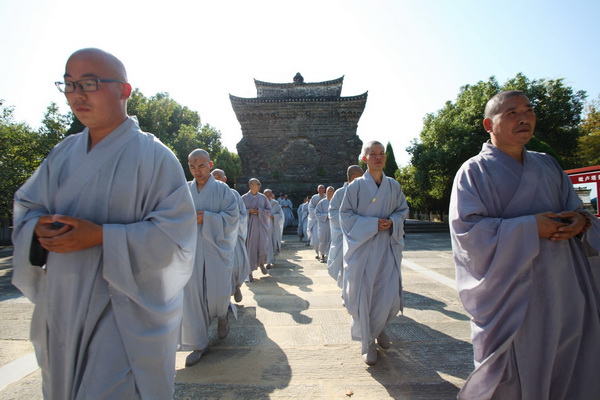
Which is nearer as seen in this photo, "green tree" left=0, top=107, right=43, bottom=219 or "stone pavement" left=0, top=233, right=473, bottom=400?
"stone pavement" left=0, top=233, right=473, bottom=400

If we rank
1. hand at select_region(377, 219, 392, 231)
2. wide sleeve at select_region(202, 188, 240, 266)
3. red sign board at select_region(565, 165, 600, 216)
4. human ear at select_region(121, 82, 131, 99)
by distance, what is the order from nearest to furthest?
human ear at select_region(121, 82, 131, 99), hand at select_region(377, 219, 392, 231), wide sleeve at select_region(202, 188, 240, 266), red sign board at select_region(565, 165, 600, 216)

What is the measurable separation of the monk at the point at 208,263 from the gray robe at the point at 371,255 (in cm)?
131

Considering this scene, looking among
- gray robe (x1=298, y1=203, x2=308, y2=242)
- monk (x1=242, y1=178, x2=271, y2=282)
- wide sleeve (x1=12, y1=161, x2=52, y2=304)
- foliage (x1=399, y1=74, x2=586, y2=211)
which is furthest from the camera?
foliage (x1=399, y1=74, x2=586, y2=211)

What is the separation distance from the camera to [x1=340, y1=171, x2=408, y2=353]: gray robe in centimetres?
343

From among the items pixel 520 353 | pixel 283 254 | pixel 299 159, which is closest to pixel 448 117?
pixel 299 159

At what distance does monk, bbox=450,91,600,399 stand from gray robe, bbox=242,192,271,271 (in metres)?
5.79

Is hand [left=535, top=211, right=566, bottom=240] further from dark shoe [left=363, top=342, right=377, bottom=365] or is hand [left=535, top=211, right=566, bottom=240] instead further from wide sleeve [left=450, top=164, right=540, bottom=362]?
dark shoe [left=363, top=342, right=377, bottom=365]

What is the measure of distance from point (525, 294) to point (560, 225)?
43 cm

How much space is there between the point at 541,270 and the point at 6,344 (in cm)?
506

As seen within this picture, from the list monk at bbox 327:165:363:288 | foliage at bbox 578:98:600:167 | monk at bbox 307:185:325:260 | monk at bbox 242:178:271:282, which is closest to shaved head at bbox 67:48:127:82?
monk at bbox 327:165:363:288

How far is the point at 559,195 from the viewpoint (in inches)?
87.0

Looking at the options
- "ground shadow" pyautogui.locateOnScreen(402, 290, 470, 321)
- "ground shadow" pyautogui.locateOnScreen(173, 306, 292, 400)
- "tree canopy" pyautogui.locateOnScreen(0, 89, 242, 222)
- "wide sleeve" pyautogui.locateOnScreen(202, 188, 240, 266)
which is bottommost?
"ground shadow" pyautogui.locateOnScreen(173, 306, 292, 400)

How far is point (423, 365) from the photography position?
3.16m

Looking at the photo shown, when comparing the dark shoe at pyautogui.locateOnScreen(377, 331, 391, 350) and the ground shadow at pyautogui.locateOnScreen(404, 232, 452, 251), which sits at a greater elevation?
the dark shoe at pyautogui.locateOnScreen(377, 331, 391, 350)
